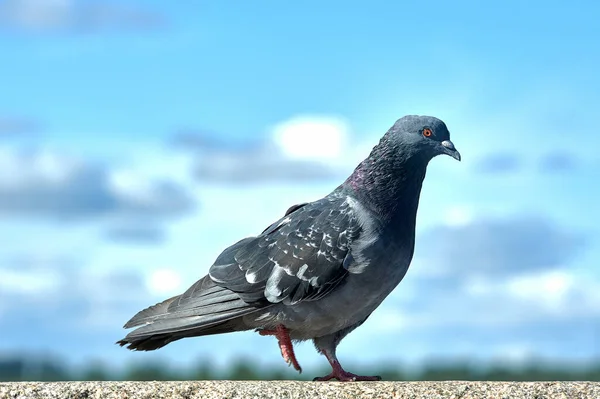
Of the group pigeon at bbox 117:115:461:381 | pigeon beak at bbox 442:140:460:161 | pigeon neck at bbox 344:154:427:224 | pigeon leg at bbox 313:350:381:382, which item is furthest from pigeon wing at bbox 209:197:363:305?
pigeon beak at bbox 442:140:460:161

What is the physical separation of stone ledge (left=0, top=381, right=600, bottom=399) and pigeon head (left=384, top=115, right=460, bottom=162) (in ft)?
5.90

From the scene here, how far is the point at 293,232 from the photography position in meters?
5.66

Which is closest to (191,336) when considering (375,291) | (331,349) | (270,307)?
(270,307)

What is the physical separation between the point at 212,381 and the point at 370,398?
100cm

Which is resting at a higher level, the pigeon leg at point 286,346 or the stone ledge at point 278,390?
the pigeon leg at point 286,346

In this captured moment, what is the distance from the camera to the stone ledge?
14.7 ft

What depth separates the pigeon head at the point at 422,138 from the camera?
5.59 meters

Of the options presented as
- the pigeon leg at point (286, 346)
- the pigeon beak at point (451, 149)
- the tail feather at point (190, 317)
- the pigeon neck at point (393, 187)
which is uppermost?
the pigeon beak at point (451, 149)

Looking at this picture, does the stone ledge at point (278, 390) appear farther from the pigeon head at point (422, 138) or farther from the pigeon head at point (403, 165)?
the pigeon head at point (422, 138)

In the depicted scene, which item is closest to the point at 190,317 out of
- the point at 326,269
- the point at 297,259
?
the point at 297,259

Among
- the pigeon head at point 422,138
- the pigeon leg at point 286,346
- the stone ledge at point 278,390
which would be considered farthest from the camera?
the pigeon head at point 422,138

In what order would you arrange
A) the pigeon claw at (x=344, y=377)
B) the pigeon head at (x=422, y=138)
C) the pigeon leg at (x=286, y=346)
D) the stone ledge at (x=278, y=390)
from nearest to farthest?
the stone ledge at (x=278, y=390) < the pigeon claw at (x=344, y=377) < the pigeon leg at (x=286, y=346) < the pigeon head at (x=422, y=138)

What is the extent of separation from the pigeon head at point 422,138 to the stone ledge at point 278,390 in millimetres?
1799

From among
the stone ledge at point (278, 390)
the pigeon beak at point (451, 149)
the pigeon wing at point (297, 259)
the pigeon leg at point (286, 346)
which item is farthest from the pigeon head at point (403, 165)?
the stone ledge at point (278, 390)
